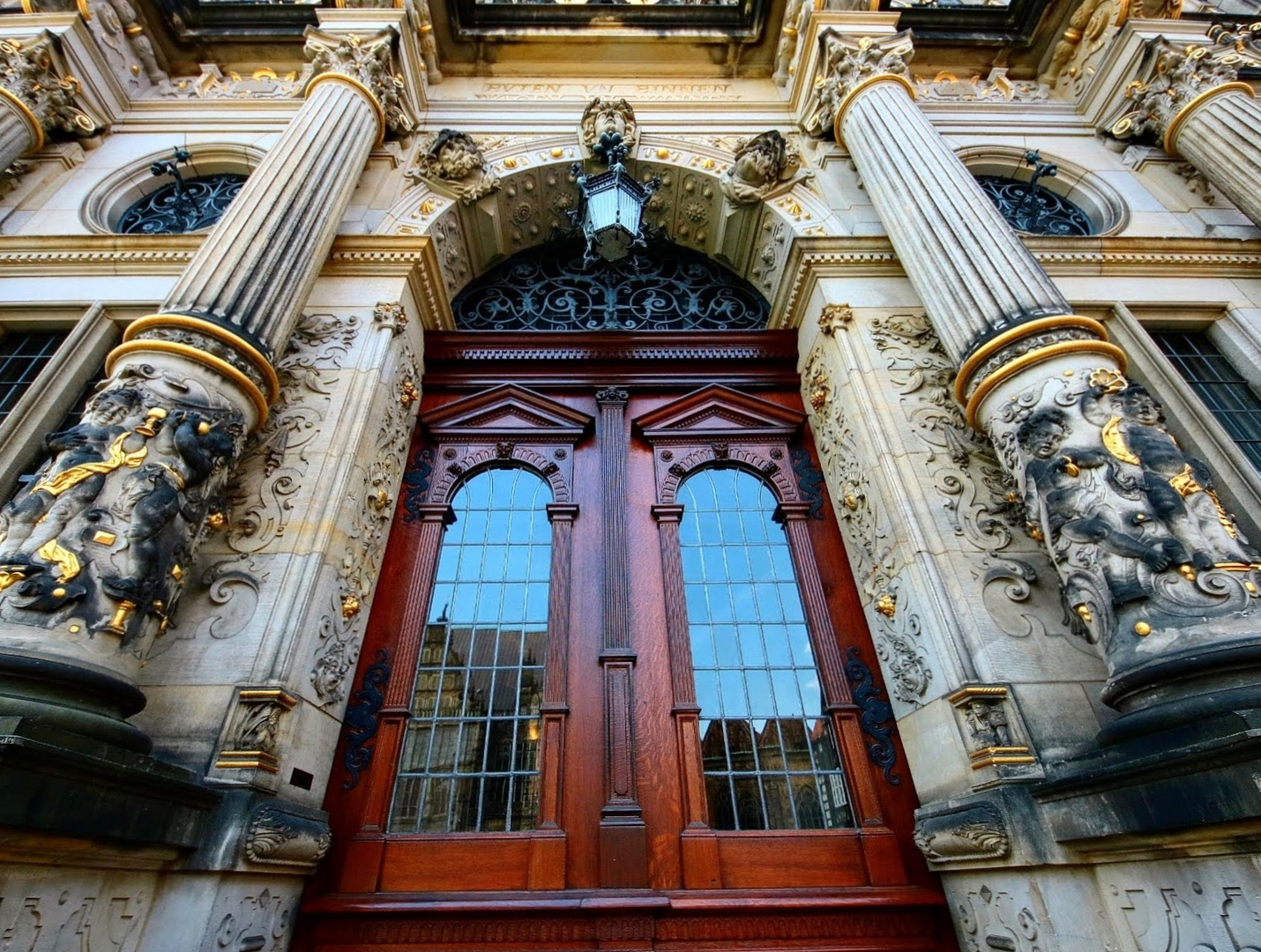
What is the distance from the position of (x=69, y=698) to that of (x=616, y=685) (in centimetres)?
295

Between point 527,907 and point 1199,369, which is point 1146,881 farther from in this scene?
point 1199,369

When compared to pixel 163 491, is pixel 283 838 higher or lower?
lower

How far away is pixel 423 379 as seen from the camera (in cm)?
605

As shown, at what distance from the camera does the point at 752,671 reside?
459cm

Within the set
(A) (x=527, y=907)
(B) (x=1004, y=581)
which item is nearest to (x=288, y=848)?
(A) (x=527, y=907)

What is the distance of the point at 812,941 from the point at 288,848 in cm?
292

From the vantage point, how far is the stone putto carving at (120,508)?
9.15 feet

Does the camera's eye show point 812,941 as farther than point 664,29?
No

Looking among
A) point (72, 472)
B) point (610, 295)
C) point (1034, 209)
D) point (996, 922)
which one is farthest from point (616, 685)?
point (1034, 209)

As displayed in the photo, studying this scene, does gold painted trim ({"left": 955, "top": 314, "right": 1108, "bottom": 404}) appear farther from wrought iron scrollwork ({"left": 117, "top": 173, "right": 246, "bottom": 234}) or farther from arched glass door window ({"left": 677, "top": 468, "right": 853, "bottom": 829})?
wrought iron scrollwork ({"left": 117, "top": 173, "right": 246, "bottom": 234})

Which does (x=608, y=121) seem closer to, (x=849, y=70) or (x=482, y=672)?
(x=849, y=70)

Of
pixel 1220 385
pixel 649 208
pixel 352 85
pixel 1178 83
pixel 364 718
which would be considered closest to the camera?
pixel 364 718

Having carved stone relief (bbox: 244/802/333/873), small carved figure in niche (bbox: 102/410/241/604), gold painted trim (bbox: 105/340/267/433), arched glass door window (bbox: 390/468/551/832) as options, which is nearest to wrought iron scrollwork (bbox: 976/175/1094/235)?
arched glass door window (bbox: 390/468/551/832)

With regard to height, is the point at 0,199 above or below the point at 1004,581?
above
